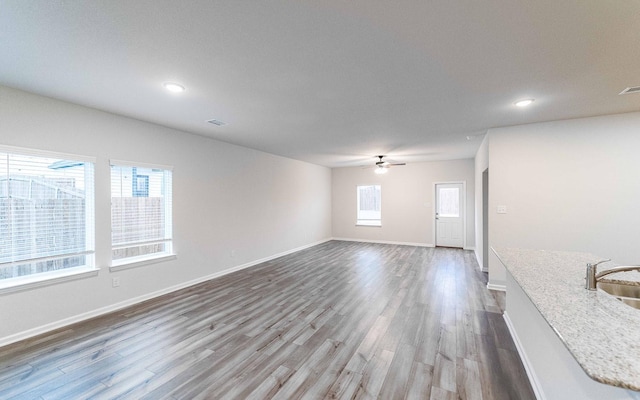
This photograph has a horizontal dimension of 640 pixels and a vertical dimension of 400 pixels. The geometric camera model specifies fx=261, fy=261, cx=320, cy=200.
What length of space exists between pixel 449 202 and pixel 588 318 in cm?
717

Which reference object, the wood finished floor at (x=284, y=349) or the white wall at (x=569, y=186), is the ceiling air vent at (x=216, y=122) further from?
the white wall at (x=569, y=186)

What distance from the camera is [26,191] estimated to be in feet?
9.41

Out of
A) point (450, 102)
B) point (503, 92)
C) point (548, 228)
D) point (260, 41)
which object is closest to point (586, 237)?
point (548, 228)

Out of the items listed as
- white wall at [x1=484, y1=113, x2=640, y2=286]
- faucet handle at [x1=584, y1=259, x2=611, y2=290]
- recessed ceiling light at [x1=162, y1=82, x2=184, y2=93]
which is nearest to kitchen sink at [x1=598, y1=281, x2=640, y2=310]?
faucet handle at [x1=584, y1=259, x2=611, y2=290]

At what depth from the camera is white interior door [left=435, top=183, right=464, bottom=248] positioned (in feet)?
25.2

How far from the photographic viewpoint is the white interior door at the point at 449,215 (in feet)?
25.2

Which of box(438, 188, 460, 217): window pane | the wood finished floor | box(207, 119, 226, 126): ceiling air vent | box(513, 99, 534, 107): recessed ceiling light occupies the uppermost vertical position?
box(207, 119, 226, 126): ceiling air vent

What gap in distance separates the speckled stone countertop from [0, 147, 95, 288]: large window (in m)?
4.53

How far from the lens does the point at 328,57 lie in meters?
2.15

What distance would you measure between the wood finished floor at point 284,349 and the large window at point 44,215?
0.77m

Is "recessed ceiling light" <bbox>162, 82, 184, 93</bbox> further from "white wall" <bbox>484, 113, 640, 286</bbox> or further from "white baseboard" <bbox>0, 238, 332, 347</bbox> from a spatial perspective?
"white wall" <bbox>484, 113, 640, 286</bbox>

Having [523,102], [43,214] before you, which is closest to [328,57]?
[523,102]

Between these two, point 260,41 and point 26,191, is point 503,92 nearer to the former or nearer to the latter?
point 260,41

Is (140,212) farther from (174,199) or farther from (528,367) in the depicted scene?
(528,367)
